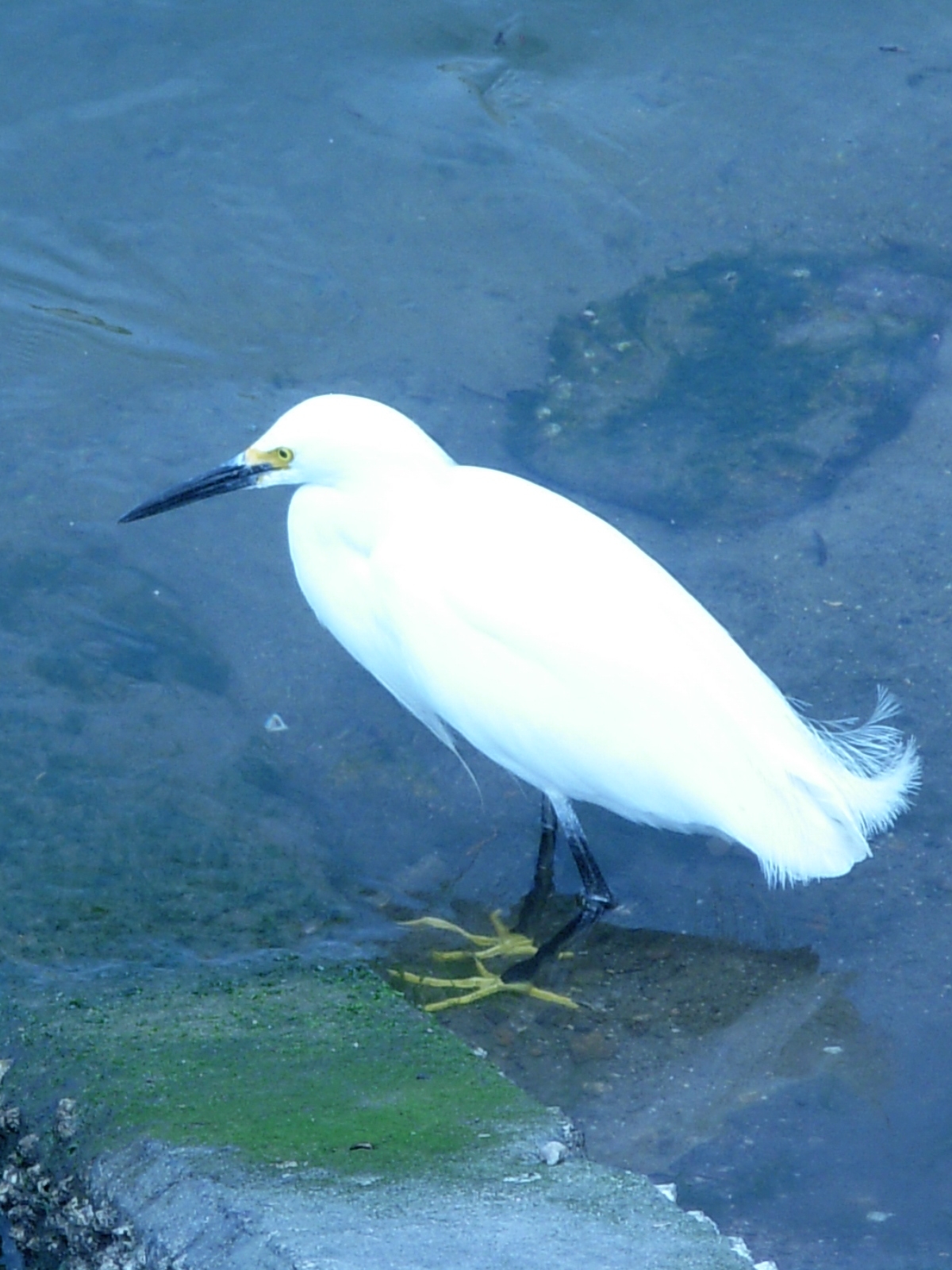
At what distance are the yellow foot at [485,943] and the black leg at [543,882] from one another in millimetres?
71

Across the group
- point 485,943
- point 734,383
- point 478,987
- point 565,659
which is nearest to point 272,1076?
point 478,987

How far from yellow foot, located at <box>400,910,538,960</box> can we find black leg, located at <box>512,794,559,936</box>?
71 millimetres

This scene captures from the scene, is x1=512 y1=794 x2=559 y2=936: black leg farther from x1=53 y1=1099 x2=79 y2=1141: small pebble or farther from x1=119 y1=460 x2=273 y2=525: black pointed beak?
x1=53 y1=1099 x2=79 y2=1141: small pebble

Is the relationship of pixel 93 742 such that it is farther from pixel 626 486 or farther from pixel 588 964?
pixel 626 486

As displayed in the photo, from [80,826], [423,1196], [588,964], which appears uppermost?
[423,1196]

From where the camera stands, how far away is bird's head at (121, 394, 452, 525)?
135 inches

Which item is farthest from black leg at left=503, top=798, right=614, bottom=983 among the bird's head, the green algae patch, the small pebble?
the small pebble

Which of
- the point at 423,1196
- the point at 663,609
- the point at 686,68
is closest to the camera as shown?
the point at 423,1196

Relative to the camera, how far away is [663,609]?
3461 millimetres

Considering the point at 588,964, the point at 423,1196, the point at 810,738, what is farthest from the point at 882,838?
the point at 423,1196

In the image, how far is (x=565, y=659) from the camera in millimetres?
3350

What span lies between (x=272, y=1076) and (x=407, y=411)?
2.63m

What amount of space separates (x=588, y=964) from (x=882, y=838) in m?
0.81

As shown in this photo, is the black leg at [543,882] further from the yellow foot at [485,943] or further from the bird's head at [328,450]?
the bird's head at [328,450]
